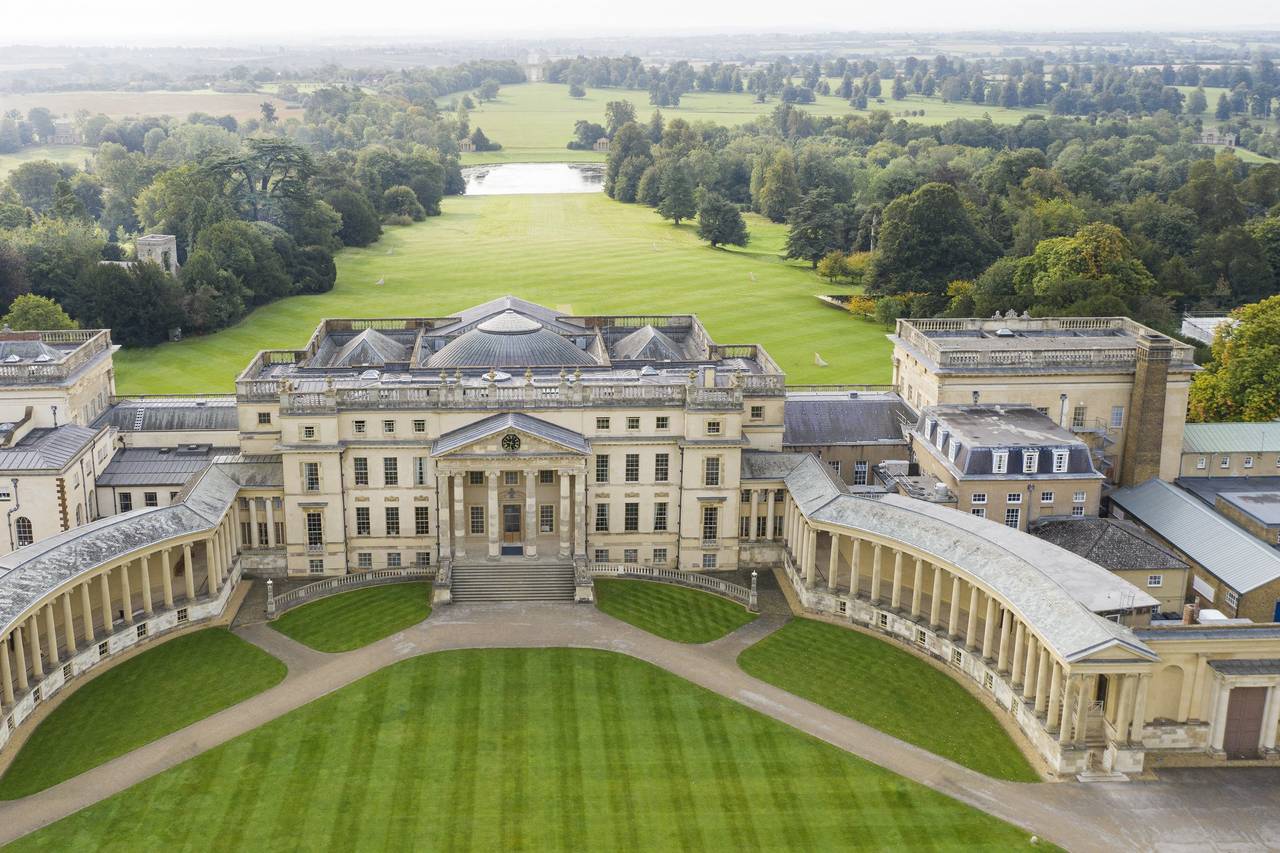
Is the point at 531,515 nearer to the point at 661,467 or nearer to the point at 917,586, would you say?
the point at 661,467

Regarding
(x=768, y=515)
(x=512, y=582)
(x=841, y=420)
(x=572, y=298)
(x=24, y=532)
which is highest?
(x=841, y=420)

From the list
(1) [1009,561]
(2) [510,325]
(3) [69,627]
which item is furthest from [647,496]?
(3) [69,627]

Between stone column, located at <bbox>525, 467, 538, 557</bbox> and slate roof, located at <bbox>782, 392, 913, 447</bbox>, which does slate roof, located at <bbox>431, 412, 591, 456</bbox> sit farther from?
slate roof, located at <bbox>782, 392, 913, 447</bbox>

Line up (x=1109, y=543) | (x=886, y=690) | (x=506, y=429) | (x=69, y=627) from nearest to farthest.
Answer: (x=69, y=627), (x=886, y=690), (x=1109, y=543), (x=506, y=429)

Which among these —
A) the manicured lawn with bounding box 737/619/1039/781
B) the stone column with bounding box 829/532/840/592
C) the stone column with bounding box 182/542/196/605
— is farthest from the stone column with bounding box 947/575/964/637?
the stone column with bounding box 182/542/196/605

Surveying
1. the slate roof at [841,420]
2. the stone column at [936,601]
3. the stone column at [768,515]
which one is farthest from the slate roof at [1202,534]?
the stone column at [768,515]

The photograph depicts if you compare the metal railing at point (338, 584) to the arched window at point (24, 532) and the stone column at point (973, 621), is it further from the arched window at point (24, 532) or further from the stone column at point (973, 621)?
the stone column at point (973, 621)

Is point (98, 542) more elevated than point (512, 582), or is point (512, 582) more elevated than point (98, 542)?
point (98, 542)
